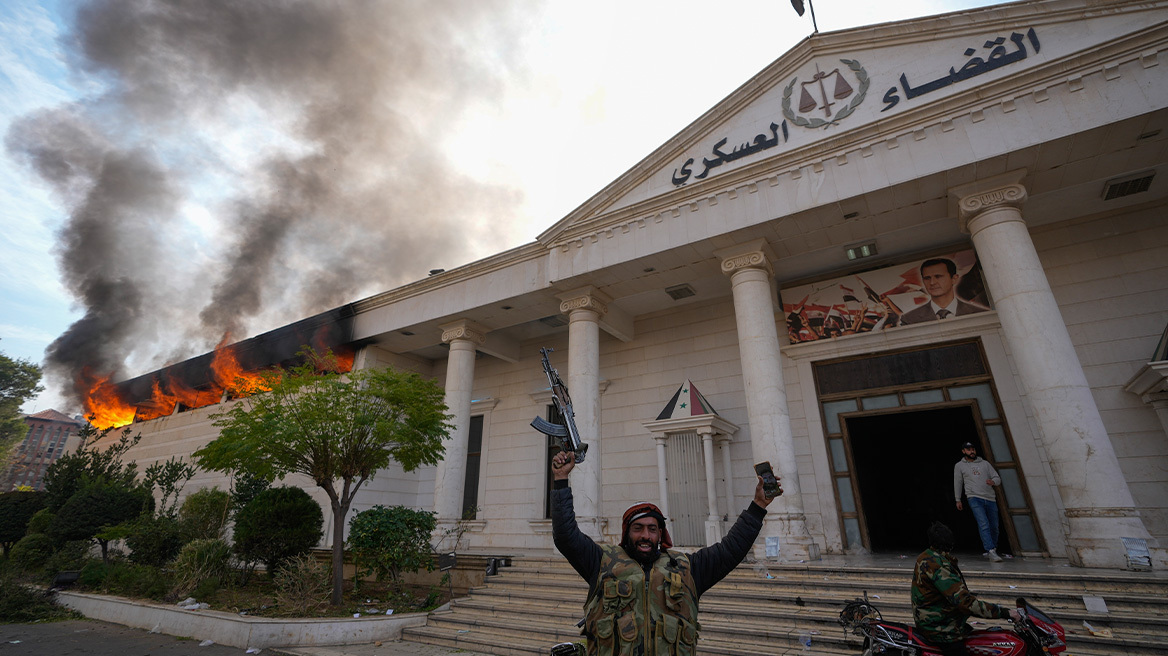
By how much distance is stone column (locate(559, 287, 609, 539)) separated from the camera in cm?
1109

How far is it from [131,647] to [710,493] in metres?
10.5

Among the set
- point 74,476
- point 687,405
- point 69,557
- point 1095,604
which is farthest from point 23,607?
point 1095,604

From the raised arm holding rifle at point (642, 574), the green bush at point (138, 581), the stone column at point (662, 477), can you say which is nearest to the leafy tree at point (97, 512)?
the green bush at point (138, 581)

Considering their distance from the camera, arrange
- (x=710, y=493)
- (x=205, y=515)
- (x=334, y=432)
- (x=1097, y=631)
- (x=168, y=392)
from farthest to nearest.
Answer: (x=168, y=392)
(x=205, y=515)
(x=710, y=493)
(x=334, y=432)
(x=1097, y=631)

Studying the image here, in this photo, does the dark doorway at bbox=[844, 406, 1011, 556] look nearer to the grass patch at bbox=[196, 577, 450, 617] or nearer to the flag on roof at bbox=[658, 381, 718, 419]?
the flag on roof at bbox=[658, 381, 718, 419]

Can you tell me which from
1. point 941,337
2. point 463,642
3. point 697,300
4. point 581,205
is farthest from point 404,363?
point 941,337

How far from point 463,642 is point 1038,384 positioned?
9839 mm

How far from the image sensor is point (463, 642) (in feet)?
25.5

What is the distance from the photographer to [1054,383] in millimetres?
7957

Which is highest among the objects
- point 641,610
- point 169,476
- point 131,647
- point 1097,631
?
point 169,476

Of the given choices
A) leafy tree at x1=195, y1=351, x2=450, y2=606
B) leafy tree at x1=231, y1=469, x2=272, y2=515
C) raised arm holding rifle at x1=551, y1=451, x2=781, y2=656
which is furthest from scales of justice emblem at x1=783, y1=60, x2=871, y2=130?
leafy tree at x1=231, y1=469, x2=272, y2=515

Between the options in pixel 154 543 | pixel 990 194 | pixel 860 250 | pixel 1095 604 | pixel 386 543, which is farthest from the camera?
pixel 154 543

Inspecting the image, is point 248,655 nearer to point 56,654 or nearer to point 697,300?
point 56,654

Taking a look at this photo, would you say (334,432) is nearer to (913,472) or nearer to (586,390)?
(586,390)
